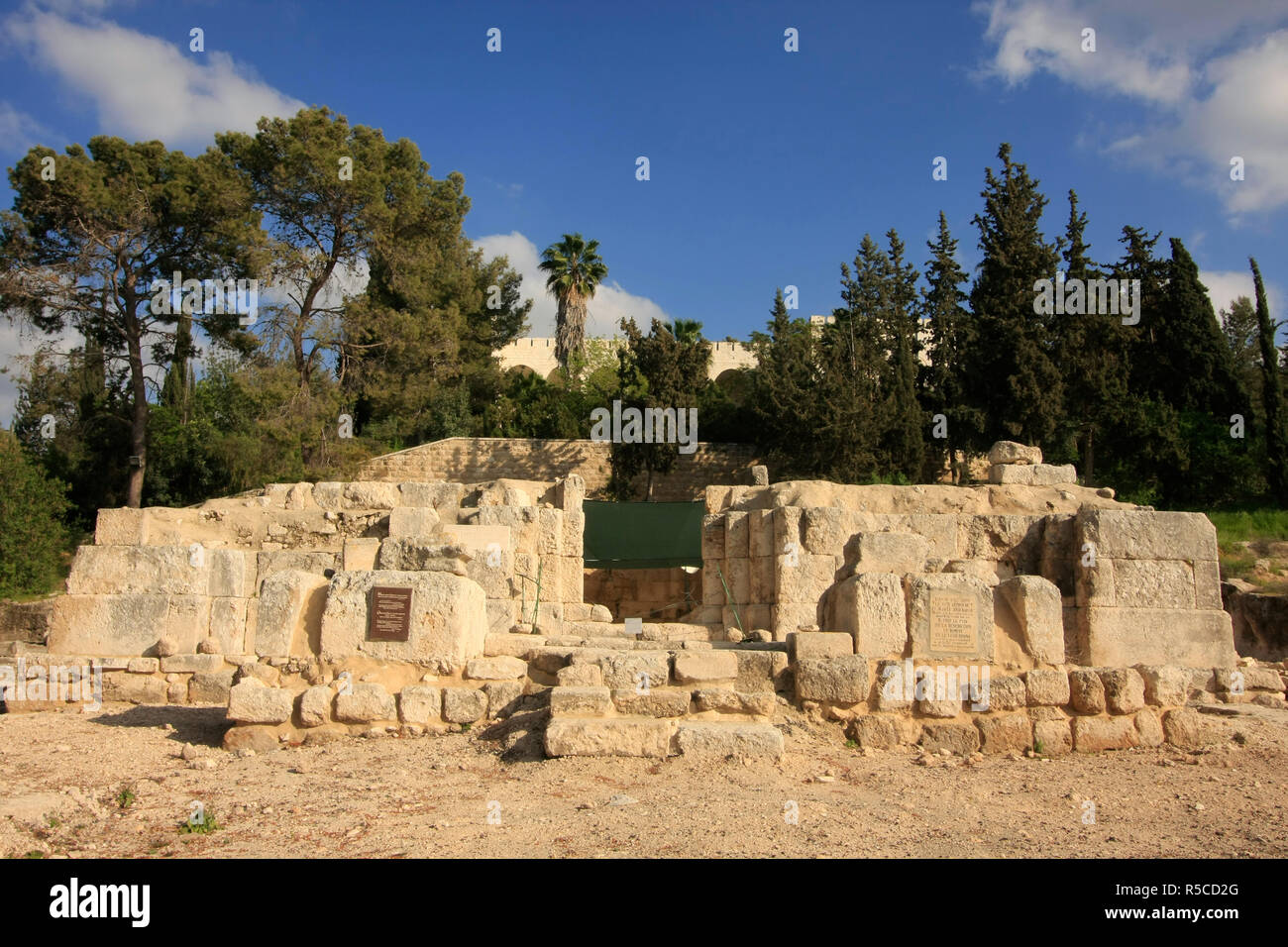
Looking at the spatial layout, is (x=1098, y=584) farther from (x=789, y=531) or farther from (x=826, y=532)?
(x=789, y=531)

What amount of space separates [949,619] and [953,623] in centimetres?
4

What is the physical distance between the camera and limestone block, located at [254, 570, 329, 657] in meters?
6.59

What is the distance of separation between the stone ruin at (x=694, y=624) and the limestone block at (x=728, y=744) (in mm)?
14

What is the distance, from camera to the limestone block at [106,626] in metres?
8.71

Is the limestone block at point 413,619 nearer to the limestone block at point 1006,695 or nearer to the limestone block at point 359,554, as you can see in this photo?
the limestone block at point 359,554

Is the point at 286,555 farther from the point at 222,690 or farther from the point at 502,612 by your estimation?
the point at 502,612

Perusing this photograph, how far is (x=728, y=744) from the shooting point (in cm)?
567

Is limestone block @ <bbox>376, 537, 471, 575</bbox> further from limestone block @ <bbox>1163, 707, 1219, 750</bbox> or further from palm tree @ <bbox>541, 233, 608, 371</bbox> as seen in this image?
palm tree @ <bbox>541, 233, 608, 371</bbox>

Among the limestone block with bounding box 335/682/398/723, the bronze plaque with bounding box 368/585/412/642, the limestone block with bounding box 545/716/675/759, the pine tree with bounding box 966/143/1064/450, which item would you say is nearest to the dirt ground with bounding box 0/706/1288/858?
the limestone block with bounding box 545/716/675/759

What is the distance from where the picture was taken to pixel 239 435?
23703 mm

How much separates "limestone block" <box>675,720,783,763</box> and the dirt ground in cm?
9

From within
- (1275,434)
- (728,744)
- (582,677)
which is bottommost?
(728,744)

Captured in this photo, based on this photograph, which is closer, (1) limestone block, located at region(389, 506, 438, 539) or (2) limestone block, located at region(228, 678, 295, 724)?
(2) limestone block, located at region(228, 678, 295, 724)

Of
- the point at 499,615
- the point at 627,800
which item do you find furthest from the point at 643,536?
the point at 627,800
